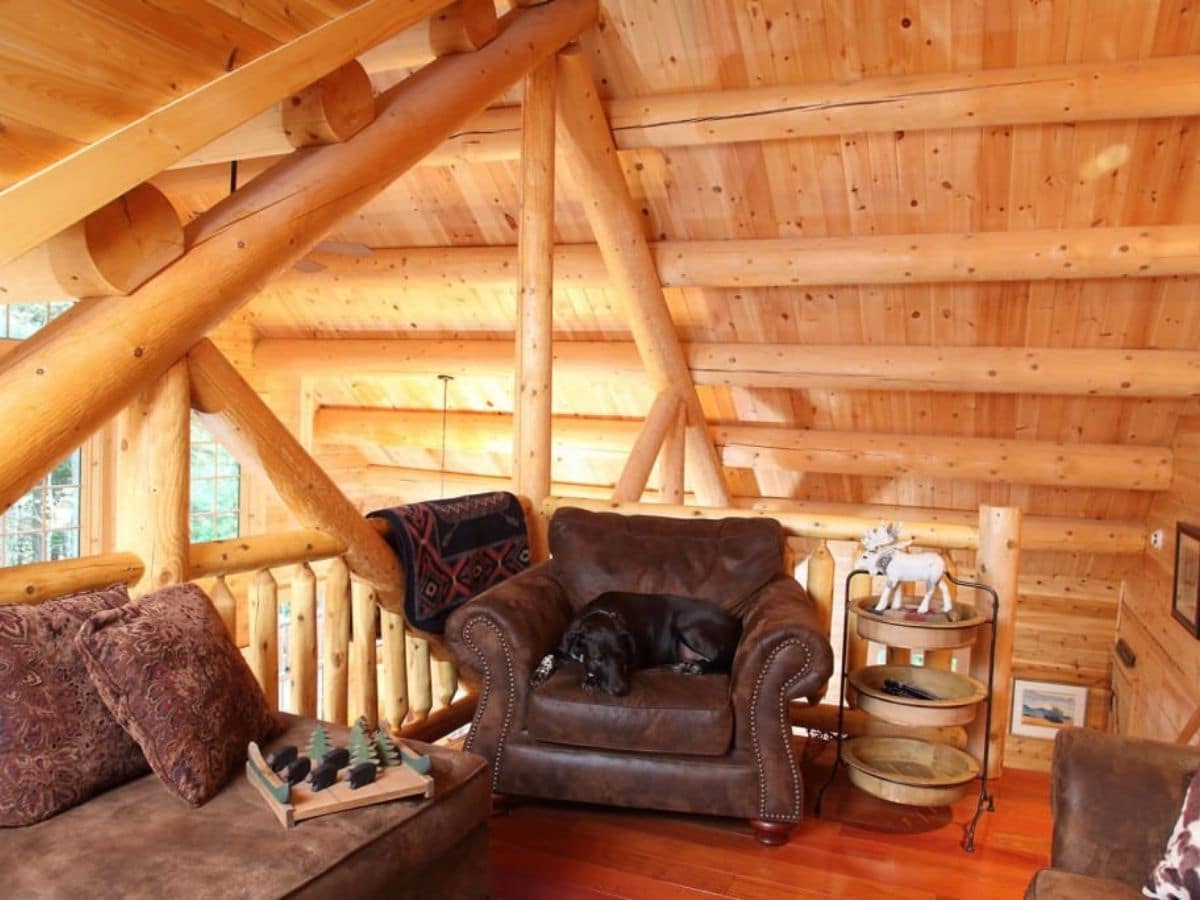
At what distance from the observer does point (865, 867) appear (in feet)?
8.43

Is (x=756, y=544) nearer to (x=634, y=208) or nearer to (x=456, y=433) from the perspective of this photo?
(x=634, y=208)

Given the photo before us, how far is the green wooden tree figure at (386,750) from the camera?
6.47ft

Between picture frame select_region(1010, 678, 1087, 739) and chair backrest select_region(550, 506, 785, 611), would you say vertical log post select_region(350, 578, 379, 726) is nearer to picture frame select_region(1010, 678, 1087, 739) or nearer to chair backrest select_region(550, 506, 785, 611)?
chair backrest select_region(550, 506, 785, 611)

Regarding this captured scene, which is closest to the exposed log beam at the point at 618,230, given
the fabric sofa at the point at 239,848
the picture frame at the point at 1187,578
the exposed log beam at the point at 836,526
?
the exposed log beam at the point at 836,526

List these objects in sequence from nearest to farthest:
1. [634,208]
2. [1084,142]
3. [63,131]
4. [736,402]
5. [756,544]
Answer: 1. [63,131]
2. [756,544]
3. [1084,142]
4. [634,208]
5. [736,402]

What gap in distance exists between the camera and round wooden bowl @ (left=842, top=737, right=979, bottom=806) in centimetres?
270

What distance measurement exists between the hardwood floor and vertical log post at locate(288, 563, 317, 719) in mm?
678

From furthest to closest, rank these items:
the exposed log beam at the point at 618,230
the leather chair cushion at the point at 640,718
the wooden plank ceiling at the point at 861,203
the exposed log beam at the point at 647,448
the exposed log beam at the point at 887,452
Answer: the exposed log beam at the point at 887,452 → the exposed log beam at the point at 647,448 → the exposed log beam at the point at 618,230 → the wooden plank ceiling at the point at 861,203 → the leather chair cushion at the point at 640,718

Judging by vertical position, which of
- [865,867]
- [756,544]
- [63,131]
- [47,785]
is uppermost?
[63,131]

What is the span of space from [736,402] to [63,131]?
15.7 feet

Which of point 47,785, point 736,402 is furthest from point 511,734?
point 736,402

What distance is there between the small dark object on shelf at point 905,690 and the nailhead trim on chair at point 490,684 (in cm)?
115

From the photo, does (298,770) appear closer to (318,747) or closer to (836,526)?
(318,747)

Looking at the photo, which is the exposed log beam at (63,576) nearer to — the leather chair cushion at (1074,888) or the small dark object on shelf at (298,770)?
the small dark object on shelf at (298,770)
